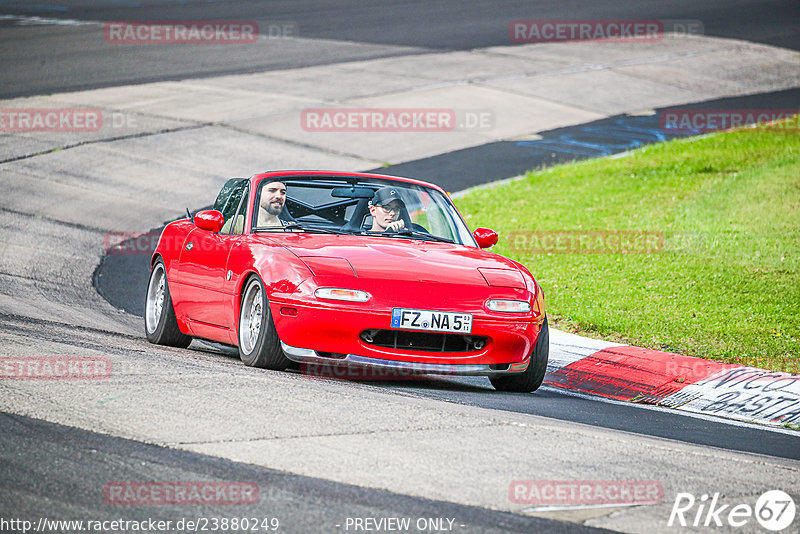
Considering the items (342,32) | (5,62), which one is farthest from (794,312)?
(342,32)

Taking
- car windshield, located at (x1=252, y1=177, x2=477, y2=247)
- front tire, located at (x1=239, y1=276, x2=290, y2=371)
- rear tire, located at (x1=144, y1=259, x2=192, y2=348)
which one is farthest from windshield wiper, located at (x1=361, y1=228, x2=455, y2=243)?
rear tire, located at (x1=144, y1=259, x2=192, y2=348)

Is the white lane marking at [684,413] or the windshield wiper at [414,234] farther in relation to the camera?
the windshield wiper at [414,234]

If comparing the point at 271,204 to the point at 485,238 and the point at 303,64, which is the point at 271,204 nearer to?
the point at 485,238

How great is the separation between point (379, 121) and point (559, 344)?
44.0ft

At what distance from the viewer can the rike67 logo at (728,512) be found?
15.5 ft

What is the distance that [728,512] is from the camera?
16.0 ft

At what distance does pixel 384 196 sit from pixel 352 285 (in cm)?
158

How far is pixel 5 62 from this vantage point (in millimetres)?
25703

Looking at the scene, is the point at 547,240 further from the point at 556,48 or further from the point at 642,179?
the point at 556,48

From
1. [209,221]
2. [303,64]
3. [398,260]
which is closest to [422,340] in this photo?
[398,260]

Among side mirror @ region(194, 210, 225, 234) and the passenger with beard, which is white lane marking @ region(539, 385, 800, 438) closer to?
the passenger with beard

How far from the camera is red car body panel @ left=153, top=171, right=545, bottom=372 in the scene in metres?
7.25

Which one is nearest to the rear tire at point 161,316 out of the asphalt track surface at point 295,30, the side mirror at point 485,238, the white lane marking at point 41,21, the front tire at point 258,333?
the front tire at point 258,333

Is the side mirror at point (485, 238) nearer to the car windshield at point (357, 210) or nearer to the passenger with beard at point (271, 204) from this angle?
the car windshield at point (357, 210)
